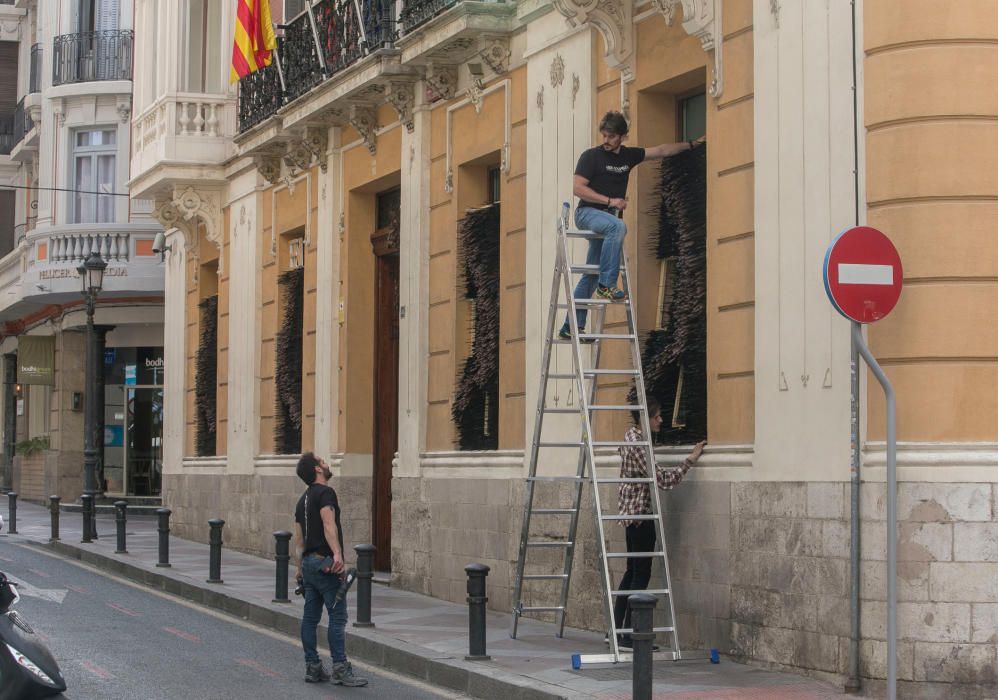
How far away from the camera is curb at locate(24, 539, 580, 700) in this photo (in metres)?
10.8

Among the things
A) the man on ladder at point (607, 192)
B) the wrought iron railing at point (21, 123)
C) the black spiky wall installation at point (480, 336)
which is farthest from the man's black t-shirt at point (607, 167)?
the wrought iron railing at point (21, 123)

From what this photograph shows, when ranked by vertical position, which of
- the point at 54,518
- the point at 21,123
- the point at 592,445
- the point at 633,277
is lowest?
the point at 54,518

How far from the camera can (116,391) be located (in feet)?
119

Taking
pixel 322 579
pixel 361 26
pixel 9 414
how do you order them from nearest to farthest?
pixel 322 579 → pixel 361 26 → pixel 9 414

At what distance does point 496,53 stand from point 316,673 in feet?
23.1

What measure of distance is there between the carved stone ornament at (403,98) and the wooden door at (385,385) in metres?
1.75

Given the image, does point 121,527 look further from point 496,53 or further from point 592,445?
point 592,445

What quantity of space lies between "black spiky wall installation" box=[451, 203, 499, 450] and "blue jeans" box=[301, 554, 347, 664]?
15.8 ft

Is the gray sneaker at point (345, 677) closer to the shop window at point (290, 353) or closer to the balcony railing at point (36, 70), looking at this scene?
the shop window at point (290, 353)

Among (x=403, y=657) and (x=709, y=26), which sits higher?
(x=709, y=26)

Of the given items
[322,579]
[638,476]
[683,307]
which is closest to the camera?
[322,579]

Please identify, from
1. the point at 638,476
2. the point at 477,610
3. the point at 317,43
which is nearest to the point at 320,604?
the point at 477,610

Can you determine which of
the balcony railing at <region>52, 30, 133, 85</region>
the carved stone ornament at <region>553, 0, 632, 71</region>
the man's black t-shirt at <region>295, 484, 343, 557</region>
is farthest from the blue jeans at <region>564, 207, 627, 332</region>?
the balcony railing at <region>52, 30, 133, 85</region>

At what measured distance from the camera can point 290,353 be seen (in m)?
22.6
